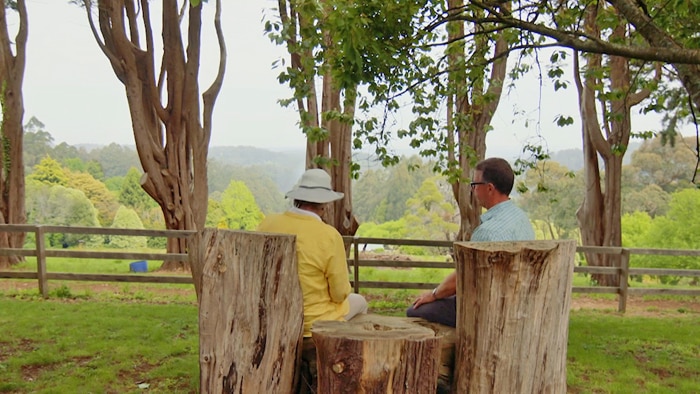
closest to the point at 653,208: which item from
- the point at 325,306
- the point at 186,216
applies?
the point at 186,216

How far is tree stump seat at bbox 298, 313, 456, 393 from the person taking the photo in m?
2.71

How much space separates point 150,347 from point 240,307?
3.93 metres

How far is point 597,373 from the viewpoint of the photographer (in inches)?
213

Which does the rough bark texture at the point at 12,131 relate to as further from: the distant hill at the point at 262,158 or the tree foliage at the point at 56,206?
the distant hill at the point at 262,158

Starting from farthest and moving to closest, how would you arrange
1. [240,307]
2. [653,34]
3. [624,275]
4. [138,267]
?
[138,267] < [624,275] < [653,34] < [240,307]

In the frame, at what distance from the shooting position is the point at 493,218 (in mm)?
2836

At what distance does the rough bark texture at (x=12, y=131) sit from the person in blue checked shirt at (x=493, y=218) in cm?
1180

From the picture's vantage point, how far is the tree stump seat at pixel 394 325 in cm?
271

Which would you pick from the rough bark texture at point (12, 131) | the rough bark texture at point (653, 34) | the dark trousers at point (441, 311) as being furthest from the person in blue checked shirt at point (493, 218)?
the rough bark texture at point (12, 131)

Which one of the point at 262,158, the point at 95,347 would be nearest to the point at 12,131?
the point at 95,347

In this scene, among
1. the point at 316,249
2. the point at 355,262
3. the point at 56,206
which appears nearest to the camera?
the point at 316,249

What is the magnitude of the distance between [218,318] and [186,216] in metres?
9.77

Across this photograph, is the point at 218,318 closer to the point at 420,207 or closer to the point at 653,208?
the point at 420,207

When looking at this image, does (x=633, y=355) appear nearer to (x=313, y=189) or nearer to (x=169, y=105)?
(x=313, y=189)
